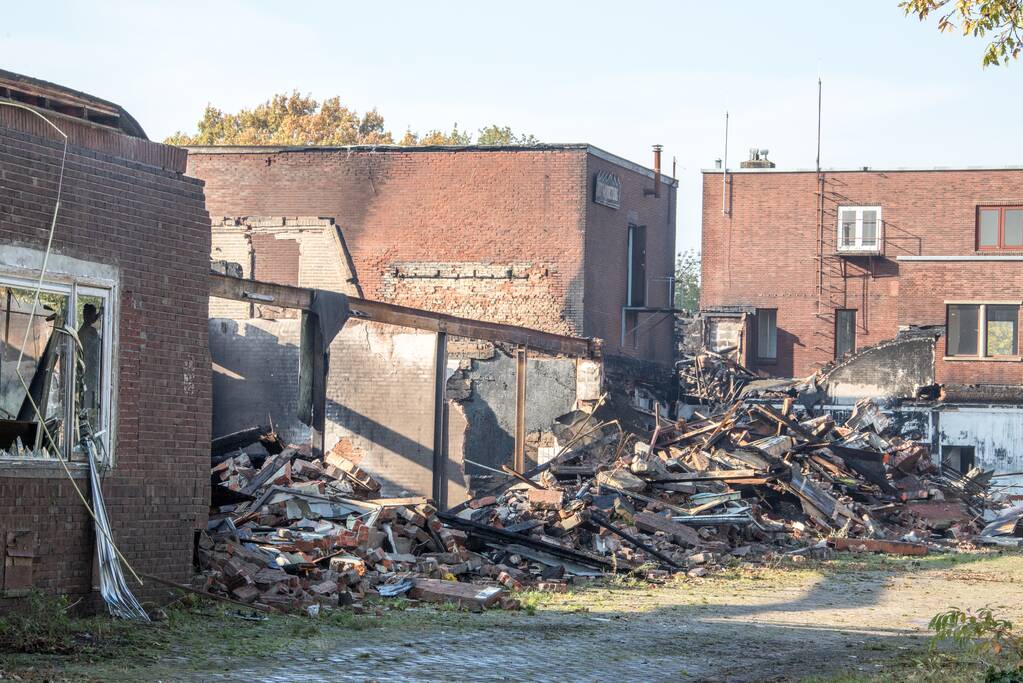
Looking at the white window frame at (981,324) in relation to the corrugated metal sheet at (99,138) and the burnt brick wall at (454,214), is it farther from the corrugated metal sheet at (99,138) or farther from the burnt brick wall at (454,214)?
the corrugated metal sheet at (99,138)

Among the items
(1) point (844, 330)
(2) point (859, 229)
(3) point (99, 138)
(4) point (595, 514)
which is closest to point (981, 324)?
(1) point (844, 330)

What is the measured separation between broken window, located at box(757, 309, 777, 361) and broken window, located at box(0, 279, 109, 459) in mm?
34345

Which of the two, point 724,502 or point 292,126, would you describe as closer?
point 724,502

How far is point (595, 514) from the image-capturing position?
703 inches

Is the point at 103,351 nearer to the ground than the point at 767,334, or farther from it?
nearer to the ground

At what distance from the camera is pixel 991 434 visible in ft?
108

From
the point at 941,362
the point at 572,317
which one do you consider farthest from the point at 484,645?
the point at 941,362

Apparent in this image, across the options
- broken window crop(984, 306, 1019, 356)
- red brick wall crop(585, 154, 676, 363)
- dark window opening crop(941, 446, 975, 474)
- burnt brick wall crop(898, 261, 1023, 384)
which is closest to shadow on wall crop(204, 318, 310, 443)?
red brick wall crop(585, 154, 676, 363)

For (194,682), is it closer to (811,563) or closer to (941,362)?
(811,563)

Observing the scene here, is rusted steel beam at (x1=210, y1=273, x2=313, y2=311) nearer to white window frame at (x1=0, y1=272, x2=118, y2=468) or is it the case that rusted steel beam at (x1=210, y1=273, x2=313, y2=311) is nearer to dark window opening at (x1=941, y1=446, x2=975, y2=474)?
white window frame at (x1=0, y1=272, x2=118, y2=468)

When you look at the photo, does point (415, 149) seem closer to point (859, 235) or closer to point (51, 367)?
point (859, 235)

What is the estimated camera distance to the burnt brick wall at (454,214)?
33.1m

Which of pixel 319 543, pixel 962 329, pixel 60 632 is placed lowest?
pixel 319 543

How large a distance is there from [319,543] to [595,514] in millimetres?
5142
